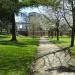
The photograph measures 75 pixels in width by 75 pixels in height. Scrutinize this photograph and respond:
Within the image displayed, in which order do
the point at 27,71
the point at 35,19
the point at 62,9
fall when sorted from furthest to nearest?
the point at 35,19
the point at 62,9
the point at 27,71

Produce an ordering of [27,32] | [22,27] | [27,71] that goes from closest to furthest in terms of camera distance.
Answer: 1. [27,71]
2. [27,32]
3. [22,27]

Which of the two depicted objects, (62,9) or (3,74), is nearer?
(3,74)

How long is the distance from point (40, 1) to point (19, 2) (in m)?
23.6

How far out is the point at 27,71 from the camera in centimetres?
1391

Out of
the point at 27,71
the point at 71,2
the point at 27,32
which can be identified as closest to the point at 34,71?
the point at 27,71

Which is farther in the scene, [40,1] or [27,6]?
[27,6]

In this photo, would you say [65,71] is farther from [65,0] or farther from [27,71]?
[65,0]

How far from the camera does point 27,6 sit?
51969mm

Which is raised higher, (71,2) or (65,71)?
(71,2)

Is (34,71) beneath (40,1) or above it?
beneath

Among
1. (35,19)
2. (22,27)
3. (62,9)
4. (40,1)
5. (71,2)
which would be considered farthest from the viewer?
(22,27)

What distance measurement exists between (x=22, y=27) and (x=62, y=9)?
358 ft

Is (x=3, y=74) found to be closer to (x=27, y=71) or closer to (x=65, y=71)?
(x=27, y=71)

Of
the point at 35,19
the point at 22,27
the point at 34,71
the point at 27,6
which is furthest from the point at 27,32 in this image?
the point at 34,71
